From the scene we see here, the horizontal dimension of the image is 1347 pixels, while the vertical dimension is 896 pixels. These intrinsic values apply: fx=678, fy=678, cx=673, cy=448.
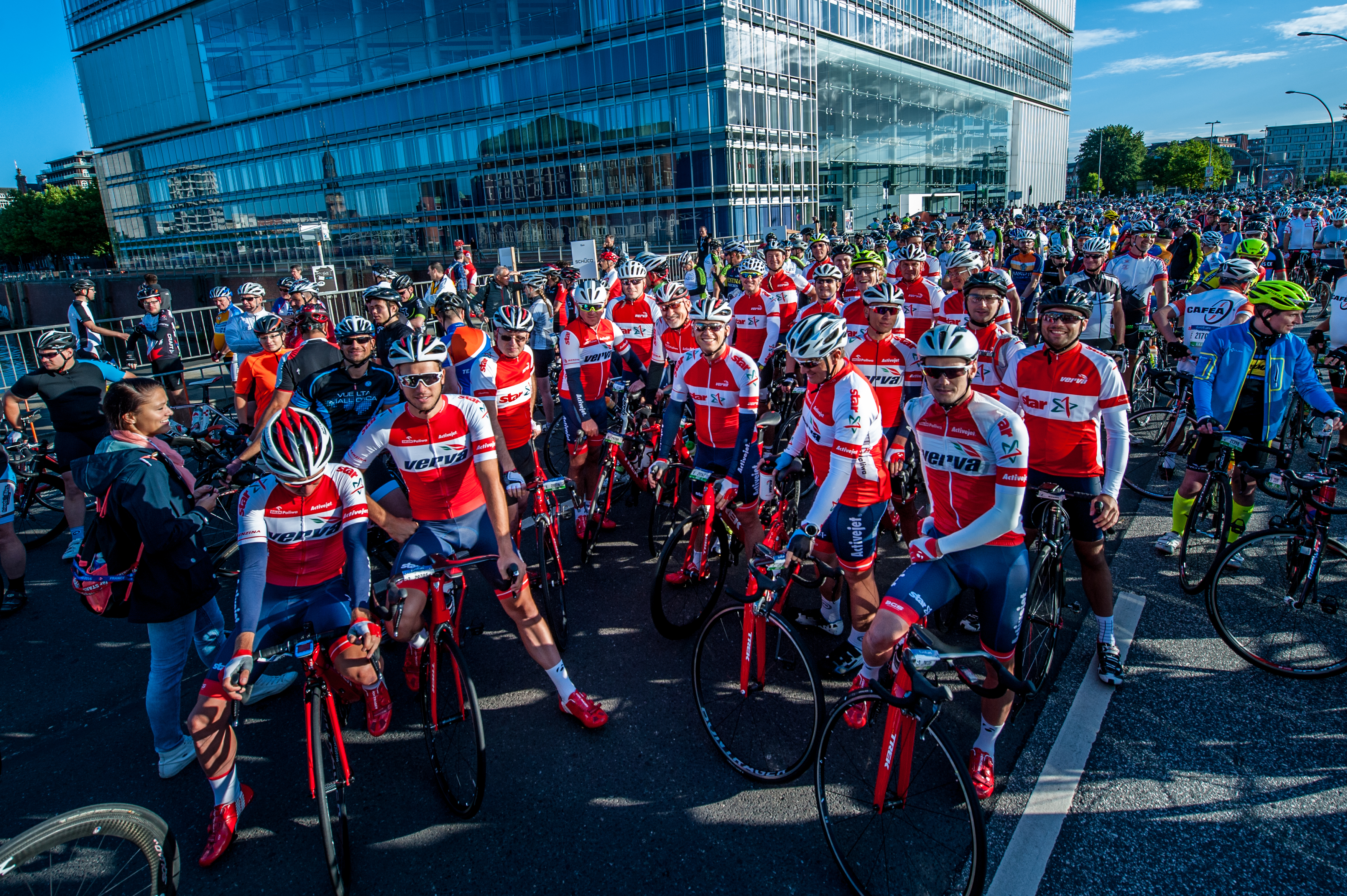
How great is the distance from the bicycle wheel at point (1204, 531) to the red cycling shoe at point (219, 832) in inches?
249

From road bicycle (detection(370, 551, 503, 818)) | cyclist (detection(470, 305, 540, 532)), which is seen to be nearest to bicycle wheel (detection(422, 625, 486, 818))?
road bicycle (detection(370, 551, 503, 818))

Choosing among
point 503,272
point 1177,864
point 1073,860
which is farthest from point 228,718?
point 503,272

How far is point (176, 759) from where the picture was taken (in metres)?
4.04

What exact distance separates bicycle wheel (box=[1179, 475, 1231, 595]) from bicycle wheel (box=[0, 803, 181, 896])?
6314 millimetres

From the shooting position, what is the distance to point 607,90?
36.5 metres

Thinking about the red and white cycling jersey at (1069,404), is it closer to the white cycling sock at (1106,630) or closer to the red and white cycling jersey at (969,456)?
the white cycling sock at (1106,630)

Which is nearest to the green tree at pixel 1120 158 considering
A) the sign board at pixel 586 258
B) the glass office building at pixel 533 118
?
the glass office building at pixel 533 118

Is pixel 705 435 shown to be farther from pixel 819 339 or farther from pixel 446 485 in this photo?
pixel 446 485

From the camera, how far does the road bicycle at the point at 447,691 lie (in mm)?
3615

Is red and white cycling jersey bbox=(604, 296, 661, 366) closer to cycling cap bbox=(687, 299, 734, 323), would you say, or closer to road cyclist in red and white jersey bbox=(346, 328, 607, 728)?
cycling cap bbox=(687, 299, 734, 323)

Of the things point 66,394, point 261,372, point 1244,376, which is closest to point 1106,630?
point 1244,376

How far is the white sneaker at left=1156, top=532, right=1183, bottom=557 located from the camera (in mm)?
5871

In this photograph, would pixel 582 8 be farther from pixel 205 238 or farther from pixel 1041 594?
pixel 205 238

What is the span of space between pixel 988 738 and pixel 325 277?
1741cm
